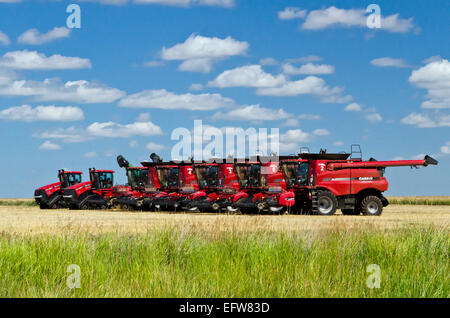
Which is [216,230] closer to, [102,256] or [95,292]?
[102,256]

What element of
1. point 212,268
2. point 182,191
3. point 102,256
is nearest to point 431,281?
point 212,268

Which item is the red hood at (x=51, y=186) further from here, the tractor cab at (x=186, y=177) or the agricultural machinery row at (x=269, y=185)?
the tractor cab at (x=186, y=177)

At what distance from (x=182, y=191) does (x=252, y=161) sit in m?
5.90

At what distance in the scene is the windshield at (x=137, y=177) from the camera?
150 ft

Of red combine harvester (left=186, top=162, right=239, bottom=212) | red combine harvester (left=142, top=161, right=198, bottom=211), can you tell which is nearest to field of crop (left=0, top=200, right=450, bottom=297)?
red combine harvester (left=186, top=162, right=239, bottom=212)

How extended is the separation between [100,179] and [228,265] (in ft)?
123

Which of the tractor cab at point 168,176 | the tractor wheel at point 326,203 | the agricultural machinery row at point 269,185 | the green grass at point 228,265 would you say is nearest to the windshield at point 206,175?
the agricultural machinery row at point 269,185

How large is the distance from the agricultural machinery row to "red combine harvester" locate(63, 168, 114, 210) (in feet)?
3.33

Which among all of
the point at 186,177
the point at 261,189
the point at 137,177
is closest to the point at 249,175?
the point at 261,189

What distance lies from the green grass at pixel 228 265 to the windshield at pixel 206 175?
26.3 metres

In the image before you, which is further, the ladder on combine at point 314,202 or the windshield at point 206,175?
the windshield at point 206,175

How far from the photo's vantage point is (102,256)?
12.3 metres

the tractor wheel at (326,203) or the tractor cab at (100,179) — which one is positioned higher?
the tractor cab at (100,179)
